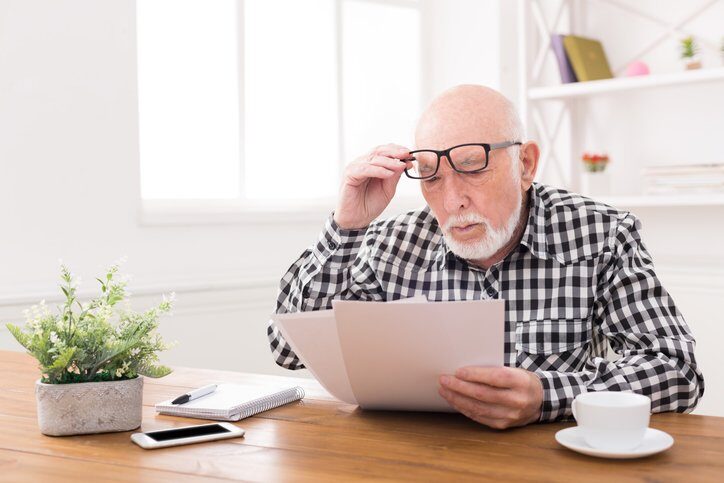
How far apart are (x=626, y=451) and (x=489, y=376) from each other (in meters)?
0.24

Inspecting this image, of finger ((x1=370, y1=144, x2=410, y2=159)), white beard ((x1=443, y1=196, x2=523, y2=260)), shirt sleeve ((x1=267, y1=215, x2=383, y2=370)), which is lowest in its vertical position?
shirt sleeve ((x1=267, y1=215, x2=383, y2=370))

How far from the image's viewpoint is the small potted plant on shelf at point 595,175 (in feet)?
11.4

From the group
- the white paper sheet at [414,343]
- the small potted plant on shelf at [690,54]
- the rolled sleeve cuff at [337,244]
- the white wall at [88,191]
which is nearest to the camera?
the white paper sheet at [414,343]

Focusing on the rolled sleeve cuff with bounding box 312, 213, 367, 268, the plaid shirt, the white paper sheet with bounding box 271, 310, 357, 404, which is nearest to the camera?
the white paper sheet with bounding box 271, 310, 357, 404

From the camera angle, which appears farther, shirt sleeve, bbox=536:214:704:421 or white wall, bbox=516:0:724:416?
white wall, bbox=516:0:724:416

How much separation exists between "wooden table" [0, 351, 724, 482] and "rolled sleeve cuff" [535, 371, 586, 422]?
0.02 meters

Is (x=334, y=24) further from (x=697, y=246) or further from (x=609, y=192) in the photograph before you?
(x=697, y=246)

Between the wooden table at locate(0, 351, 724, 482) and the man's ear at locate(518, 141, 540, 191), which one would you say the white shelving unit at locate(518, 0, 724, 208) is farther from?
the wooden table at locate(0, 351, 724, 482)

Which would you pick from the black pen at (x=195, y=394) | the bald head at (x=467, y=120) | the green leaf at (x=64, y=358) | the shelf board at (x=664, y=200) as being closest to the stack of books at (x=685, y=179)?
the shelf board at (x=664, y=200)

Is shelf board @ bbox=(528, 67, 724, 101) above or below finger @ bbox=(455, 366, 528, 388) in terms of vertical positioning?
above

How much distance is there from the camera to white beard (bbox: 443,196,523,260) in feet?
5.94

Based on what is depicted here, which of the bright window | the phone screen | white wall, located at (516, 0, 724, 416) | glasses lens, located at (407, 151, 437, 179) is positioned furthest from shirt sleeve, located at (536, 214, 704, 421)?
the bright window

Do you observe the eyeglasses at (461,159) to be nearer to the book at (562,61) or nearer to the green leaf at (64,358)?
the green leaf at (64,358)

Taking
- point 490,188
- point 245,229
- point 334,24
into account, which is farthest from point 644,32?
point 490,188
